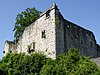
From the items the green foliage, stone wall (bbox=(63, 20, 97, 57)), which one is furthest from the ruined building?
the green foliage

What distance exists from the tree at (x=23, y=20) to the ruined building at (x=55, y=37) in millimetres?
4184

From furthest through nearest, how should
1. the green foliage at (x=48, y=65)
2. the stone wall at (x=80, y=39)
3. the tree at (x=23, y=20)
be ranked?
the tree at (x=23, y=20) → the stone wall at (x=80, y=39) → the green foliage at (x=48, y=65)

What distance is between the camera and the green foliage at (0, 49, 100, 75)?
68.8 feet

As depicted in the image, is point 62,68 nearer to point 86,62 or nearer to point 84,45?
point 86,62

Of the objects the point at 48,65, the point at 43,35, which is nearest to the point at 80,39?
the point at 43,35

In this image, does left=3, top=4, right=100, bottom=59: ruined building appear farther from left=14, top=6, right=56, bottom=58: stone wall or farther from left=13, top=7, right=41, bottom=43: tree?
left=13, top=7, right=41, bottom=43: tree

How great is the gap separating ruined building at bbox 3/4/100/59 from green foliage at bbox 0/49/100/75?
66.3 inches

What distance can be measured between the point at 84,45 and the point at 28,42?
4.83 m

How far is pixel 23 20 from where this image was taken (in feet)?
114

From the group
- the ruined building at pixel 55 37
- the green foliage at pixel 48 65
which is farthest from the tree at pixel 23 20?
the green foliage at pixel 48 65

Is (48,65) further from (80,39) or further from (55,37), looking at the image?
(80,39)

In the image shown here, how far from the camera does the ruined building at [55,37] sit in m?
26.0

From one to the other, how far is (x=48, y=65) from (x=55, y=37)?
149 inches

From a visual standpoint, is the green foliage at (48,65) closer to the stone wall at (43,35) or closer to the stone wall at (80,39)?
the stone wall at (43,35)
